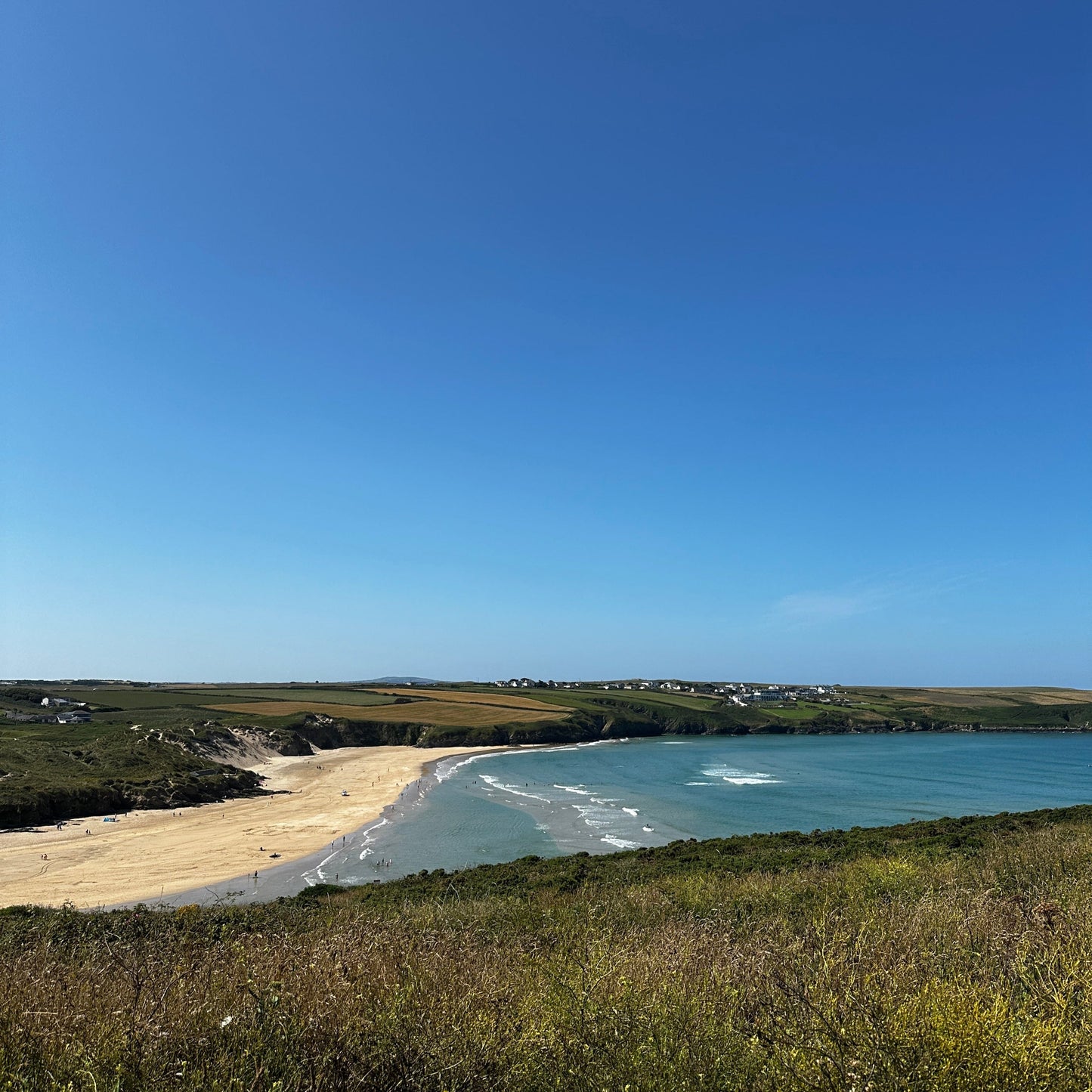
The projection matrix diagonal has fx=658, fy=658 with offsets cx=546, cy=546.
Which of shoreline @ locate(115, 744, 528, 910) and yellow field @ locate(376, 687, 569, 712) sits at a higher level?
shoreline @ locate(115, 744, 528, 910)

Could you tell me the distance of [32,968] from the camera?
7.73m

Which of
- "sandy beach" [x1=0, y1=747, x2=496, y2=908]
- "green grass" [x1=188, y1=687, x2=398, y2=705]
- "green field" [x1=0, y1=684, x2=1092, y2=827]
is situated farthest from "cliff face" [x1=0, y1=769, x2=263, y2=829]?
"green grass" [x1=188, y1=687, x2=398, y2=705]

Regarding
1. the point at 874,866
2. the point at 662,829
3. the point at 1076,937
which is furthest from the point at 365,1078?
the point at 662,829

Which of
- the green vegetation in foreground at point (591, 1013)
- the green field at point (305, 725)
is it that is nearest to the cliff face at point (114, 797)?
the green field at point (305, 725)

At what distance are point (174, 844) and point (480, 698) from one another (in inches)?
4623

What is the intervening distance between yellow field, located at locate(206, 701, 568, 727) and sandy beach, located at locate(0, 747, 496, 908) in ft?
158

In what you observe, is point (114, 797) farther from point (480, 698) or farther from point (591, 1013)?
point (480, 698)

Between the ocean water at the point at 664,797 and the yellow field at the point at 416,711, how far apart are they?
59.6 ft

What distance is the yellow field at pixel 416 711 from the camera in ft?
389

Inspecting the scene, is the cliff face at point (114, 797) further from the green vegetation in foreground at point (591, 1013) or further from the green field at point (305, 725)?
the green vegetation in foreground at point (591, 1013)

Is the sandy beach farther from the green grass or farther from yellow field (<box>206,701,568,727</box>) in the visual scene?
the green grass

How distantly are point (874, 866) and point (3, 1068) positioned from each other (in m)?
22.0

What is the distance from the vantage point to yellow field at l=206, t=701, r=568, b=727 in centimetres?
11850

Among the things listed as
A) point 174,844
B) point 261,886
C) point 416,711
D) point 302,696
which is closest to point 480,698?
point 416,711
